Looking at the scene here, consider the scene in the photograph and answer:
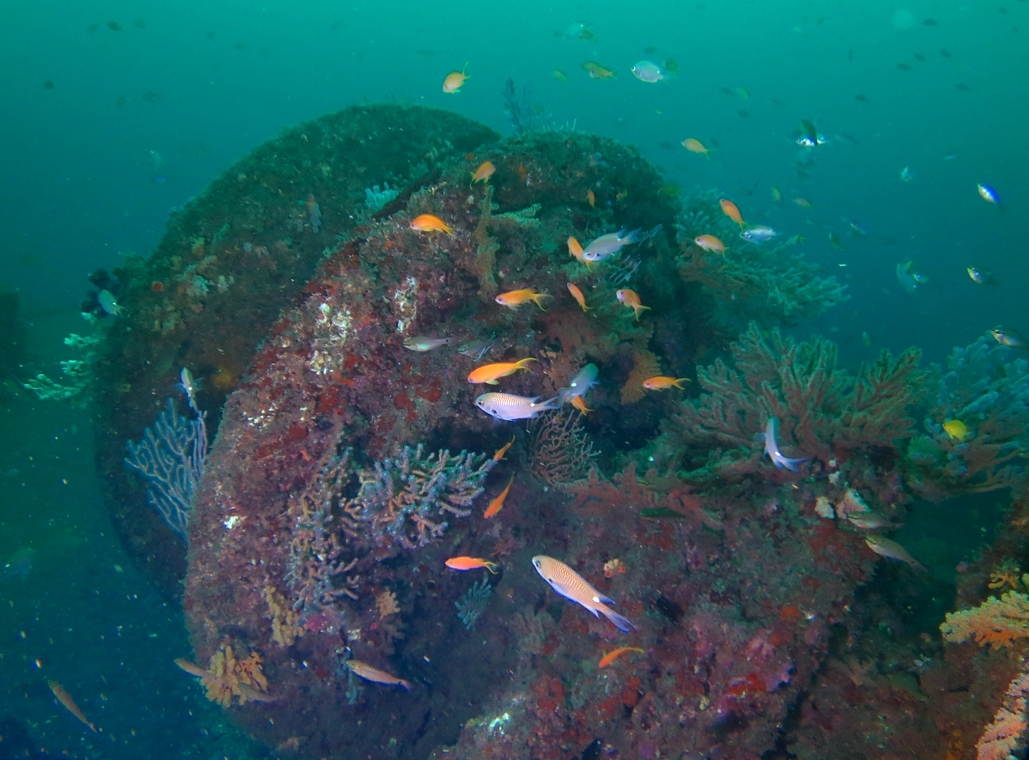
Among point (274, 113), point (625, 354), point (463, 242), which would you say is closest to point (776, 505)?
point (625, 354)

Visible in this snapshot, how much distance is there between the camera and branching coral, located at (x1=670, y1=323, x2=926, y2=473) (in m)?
3.55

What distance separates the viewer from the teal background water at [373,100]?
8383 mm

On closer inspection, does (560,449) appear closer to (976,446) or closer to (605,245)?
(605,245)

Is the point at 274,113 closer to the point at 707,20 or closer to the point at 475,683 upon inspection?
the point at 707,20

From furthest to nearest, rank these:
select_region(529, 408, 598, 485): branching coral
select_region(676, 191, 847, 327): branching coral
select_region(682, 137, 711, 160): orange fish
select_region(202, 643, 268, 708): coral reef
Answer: select_region(682, 137, 711, 160): orange fish → select_region(676, 191, 847, 327): branching coral → select_region(529, 408, 598, 485): branching coral → select_region(202, 643, 268, 708): coral reef

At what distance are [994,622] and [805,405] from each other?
162cm

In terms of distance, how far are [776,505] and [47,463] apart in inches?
610

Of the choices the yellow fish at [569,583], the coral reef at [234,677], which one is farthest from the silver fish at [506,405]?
the coral reef at [234,677]

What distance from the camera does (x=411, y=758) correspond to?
5.41 m

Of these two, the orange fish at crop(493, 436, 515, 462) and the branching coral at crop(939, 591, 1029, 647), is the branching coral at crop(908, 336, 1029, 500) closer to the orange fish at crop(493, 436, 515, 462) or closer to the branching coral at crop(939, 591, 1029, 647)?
the branching coral at crop(939, 591, 1029, 647)

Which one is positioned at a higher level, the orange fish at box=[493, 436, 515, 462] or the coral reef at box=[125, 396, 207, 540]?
the orange fish at box=[493, 436, 515, 462]

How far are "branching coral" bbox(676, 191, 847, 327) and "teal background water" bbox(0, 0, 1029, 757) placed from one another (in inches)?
86.1

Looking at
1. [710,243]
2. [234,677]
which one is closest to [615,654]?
[234,677]

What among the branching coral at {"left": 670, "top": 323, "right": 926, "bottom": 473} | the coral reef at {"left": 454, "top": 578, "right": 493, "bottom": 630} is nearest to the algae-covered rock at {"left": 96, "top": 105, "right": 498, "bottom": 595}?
the coral reef at {"left": 454, "top": 578, "right": 493, "bottom": 630}
